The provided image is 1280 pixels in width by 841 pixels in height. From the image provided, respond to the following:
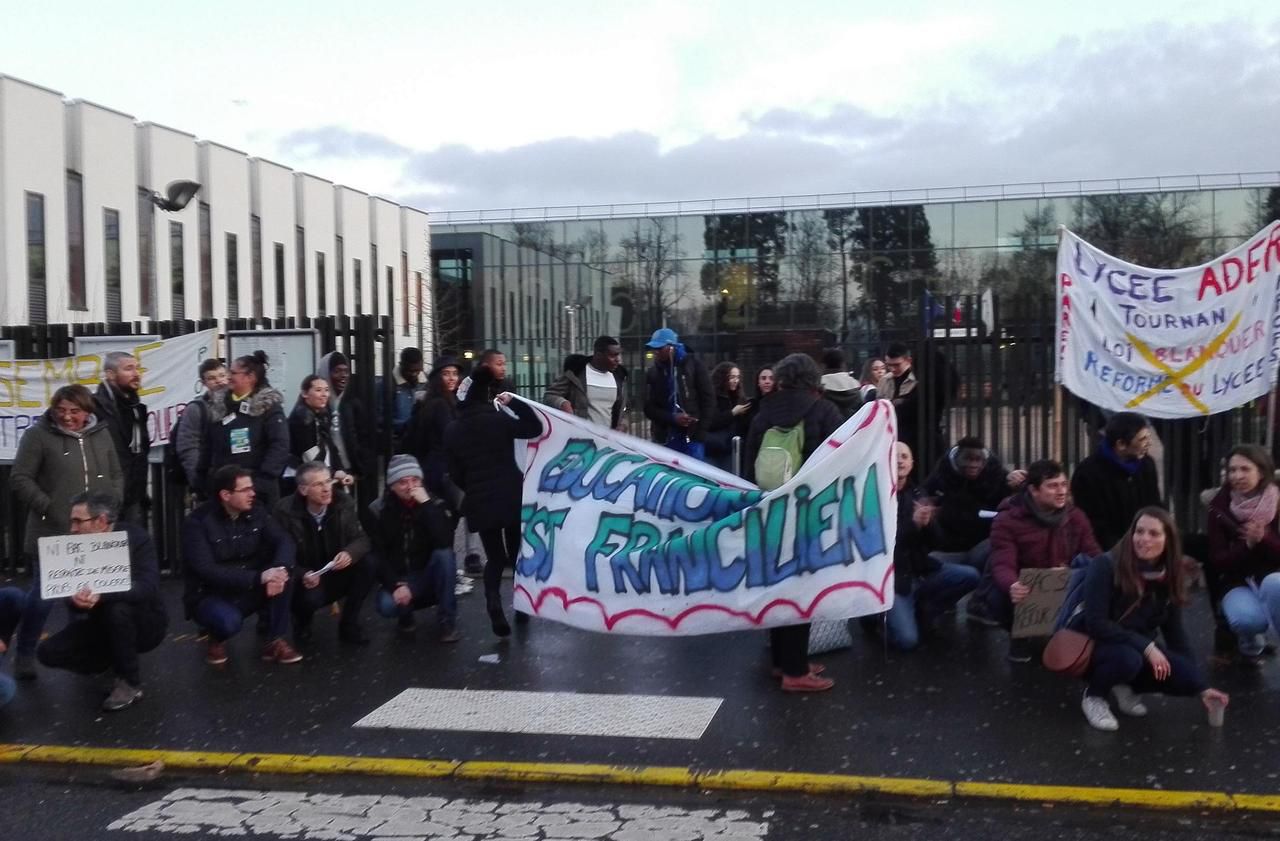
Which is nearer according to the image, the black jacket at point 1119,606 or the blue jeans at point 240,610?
the black jacket at point 1119,606

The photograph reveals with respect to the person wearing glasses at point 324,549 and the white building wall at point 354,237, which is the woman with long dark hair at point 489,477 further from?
the white building wall at point 354,237

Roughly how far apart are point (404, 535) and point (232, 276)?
3366 centimetres

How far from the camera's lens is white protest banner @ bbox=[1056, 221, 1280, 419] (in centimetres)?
848

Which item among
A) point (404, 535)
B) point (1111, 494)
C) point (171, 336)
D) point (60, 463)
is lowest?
point (404, 535)

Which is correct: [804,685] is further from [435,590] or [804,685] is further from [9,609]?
[9,609]

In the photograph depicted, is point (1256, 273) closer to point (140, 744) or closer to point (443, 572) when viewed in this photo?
point (443, 572)

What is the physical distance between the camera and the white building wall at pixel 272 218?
1633 inches

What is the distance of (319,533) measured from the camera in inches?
327

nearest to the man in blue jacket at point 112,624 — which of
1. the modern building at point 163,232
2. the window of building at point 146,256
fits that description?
the modern building at point 163,232

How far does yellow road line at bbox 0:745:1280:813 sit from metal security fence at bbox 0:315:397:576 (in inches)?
168

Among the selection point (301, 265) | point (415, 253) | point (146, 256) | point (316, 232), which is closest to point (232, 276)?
point (146, 256)

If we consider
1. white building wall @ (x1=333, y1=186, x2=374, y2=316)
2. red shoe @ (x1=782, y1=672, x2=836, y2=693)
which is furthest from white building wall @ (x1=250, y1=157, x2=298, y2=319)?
red shoe @ (x1=782, y1=672, x2=836, y2=693)

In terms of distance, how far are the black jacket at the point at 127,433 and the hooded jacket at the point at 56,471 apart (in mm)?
609

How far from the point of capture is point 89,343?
11195mm
